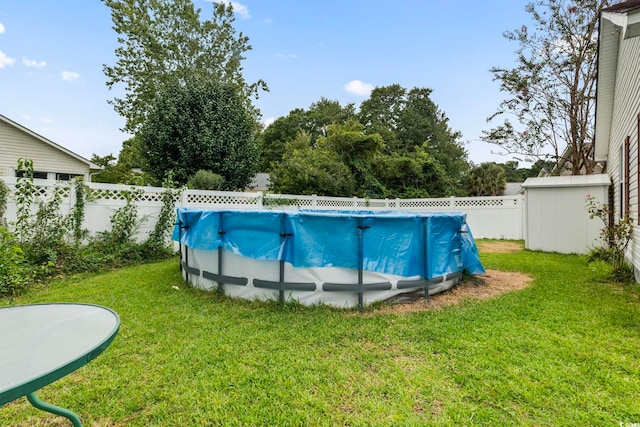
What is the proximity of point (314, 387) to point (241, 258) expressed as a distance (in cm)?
215

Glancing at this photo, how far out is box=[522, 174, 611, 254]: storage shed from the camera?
7.65 metres

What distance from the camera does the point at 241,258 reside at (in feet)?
13.0

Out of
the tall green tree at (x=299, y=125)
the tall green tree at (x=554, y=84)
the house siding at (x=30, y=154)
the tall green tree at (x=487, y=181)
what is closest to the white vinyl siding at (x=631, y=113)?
the tall green tree at (x=554, y=84)

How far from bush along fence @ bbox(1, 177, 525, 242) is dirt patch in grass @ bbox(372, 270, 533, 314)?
18.9 ft

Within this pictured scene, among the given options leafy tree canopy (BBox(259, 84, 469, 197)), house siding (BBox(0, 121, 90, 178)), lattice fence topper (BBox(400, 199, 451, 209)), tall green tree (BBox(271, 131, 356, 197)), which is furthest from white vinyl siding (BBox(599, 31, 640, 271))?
house siding (BBox(0, 121, 90, 178))

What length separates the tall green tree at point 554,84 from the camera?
37.9 feet

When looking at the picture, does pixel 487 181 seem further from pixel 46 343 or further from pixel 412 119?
pixel 46 343

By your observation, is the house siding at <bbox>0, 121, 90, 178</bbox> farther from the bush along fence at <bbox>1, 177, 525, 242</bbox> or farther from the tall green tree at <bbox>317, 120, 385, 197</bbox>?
the tall green tree at <bbox>317, 120, 385, 197</bbox>

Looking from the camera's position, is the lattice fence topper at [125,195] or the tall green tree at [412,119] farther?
the tall green tree at [412,119]

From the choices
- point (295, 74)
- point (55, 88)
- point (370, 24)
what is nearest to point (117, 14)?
point (55, 88)

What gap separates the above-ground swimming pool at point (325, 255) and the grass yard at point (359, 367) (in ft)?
0.85

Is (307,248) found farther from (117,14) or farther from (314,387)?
(117,14)

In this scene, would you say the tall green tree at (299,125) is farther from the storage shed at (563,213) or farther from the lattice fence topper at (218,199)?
the storage shed at (563,213)

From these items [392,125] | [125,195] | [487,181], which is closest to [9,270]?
[125,195]
